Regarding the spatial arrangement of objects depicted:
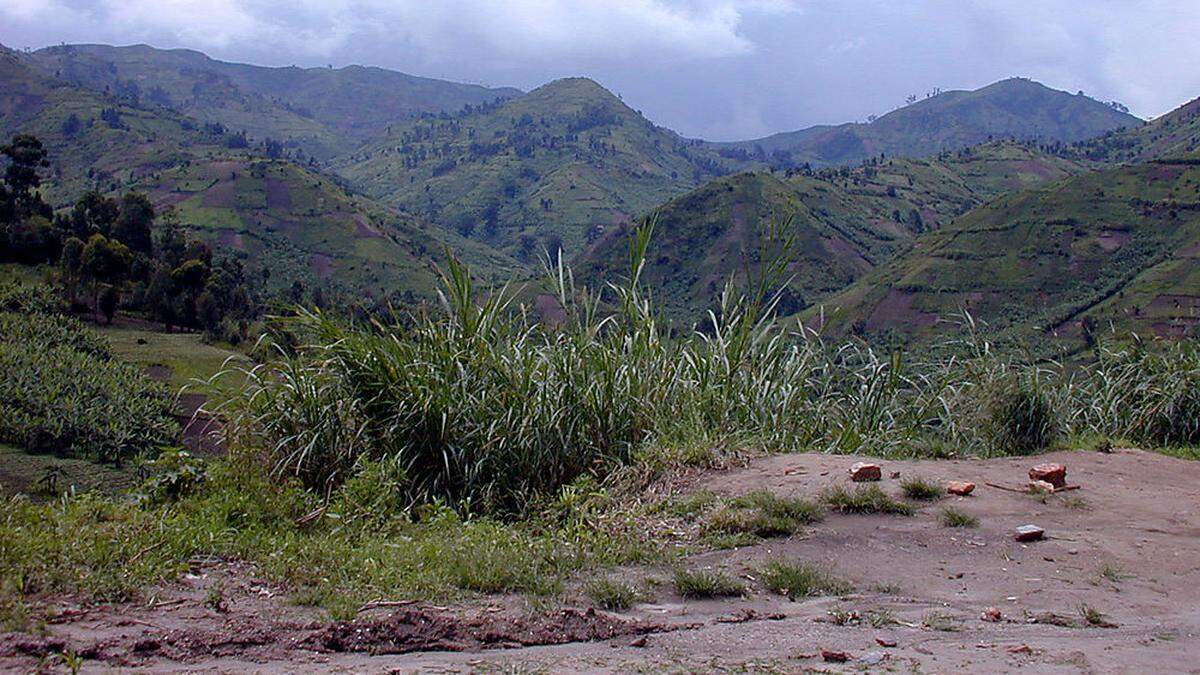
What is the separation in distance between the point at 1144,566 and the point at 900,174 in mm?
103397

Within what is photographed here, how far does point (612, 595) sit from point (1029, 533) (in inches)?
88.2

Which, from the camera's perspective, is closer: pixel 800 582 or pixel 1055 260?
pixel 800 582

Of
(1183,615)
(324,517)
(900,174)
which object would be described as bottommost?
(324,517)

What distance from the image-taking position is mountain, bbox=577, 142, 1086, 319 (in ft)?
233

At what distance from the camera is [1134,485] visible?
5.72 metres

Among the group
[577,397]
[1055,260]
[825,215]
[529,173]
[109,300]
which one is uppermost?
[529,173]

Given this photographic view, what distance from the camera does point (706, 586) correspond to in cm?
388

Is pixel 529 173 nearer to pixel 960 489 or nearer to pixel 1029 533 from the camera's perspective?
pixel 960 489

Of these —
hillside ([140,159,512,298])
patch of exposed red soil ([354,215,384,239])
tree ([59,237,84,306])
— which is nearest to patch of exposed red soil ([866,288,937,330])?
hillside ([140,159,512,298])

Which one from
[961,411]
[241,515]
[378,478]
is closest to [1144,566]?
[961,411]

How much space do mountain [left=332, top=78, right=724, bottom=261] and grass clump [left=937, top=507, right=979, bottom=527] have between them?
10900cm

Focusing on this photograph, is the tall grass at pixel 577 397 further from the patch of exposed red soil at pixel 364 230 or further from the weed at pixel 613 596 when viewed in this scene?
the patch of exposed red soil at pixel 364 230

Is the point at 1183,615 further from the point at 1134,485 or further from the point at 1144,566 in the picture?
the point at 1134,485

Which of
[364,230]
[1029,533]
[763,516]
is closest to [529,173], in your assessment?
[364,230]
